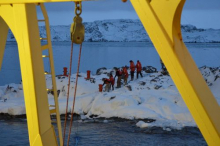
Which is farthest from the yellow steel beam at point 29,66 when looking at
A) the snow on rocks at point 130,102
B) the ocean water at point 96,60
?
the ocean water at point 96,60

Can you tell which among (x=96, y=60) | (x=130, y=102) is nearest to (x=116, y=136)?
(x=130, y=102)

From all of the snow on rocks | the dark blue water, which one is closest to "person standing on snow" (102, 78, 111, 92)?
the snow on rocks

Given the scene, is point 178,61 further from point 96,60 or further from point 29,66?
point 96,60

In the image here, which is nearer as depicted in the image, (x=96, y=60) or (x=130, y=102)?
(x=130, y=102)

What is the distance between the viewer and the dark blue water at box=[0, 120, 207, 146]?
1155cm

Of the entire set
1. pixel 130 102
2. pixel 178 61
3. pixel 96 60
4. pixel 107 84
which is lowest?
pixel 130 102

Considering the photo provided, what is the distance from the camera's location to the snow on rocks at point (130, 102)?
1391 centimetres

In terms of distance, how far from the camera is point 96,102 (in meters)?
15.2

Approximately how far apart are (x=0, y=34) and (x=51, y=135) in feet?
5.50

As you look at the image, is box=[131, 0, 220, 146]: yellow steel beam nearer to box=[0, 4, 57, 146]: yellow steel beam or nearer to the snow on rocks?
box=[0, 4, 57, 146]: yellow steel beam

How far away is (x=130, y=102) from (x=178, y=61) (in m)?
11.5

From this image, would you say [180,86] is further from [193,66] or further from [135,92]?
[135,92]

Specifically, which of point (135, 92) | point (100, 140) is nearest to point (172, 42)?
point (100, 140)

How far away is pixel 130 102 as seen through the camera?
1498 cm
